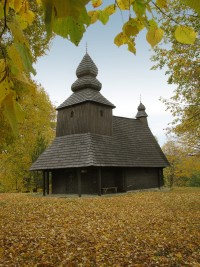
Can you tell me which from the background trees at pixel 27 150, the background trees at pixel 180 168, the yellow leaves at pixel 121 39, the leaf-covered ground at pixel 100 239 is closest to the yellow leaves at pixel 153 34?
the yellow leaves at pixel 121 39

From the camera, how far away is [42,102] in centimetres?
3011

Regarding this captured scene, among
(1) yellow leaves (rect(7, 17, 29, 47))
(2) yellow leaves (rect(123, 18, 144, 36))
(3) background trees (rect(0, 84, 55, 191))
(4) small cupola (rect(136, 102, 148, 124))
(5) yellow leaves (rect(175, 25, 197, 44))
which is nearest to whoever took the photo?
(1) yellow leaves (rect(7, 17, 29, 47))

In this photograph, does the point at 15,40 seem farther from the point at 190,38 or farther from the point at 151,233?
the point at 151,233

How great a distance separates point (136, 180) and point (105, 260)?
720 inches

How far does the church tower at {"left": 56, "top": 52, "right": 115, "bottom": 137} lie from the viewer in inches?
845

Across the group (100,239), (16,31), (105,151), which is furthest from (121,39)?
(105,151)

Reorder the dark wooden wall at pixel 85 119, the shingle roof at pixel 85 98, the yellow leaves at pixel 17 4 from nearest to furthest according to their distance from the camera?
the yellow leaves at pixel 17 4
the dark wooden wall at pixel 85 119
the shingle roof at pixel 85 98

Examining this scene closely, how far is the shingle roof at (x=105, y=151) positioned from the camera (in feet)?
64.2

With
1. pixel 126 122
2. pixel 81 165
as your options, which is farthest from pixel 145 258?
pixel 126 122

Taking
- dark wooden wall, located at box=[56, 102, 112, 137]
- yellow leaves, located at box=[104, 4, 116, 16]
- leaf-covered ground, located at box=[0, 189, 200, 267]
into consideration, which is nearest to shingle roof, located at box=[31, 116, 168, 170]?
dark wooden wall, located at box=[56, 102, 112, 137]

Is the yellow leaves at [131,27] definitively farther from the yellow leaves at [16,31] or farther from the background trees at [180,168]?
the background trees at [180,168]

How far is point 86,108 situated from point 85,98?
83cm

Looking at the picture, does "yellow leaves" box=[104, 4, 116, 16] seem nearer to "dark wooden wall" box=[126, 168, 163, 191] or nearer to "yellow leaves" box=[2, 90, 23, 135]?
"yellow leaves" box=[2, 90, 23, 135]

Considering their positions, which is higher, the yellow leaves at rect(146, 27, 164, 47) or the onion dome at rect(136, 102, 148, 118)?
the onion dome at rect(136, 102, 148, 118)
